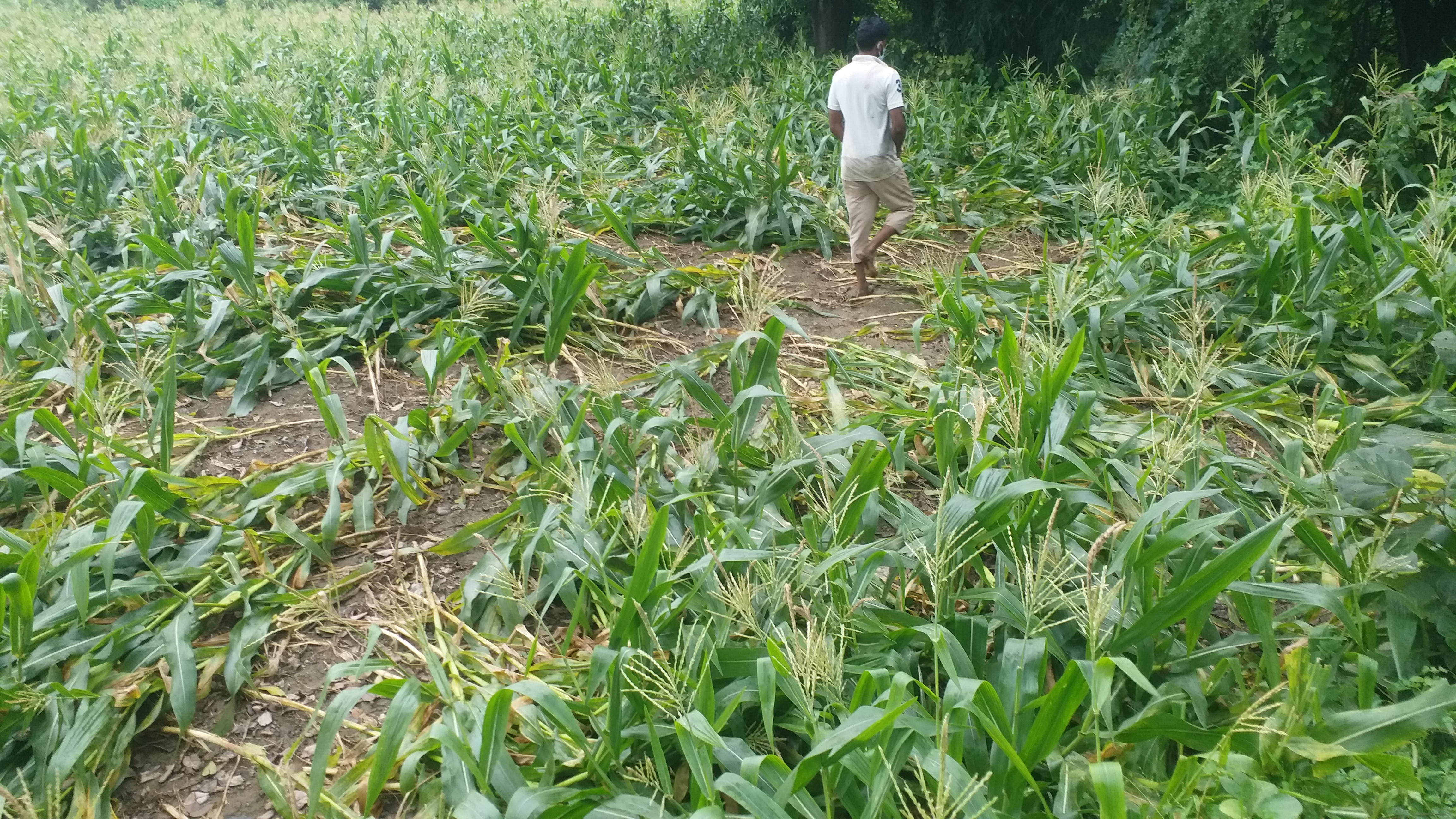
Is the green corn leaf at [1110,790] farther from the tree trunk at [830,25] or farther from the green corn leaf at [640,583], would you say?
the tree trunk at [830,25]

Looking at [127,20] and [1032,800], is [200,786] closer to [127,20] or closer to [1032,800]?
[1032,800]

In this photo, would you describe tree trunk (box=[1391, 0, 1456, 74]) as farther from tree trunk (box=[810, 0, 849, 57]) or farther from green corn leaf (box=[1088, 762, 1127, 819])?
green corn leaf (box=[1088, 762, 1127, 819])

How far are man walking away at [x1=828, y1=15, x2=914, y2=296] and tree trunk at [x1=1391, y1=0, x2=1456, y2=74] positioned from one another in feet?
14.1

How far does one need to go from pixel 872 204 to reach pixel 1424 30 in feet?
15.4

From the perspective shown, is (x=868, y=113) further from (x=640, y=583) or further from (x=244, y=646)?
(x=244, y=646)

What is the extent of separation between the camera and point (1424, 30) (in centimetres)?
633

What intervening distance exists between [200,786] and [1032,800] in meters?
2.16

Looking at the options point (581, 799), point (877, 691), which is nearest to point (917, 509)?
point (877, 691)

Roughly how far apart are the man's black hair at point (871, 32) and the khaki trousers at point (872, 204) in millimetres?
751

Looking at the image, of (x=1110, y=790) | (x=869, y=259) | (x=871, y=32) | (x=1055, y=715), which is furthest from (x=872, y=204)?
(x=1110, y=790)

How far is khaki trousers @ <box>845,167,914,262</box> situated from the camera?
5180mm

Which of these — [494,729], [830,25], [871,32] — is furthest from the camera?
[830,25]

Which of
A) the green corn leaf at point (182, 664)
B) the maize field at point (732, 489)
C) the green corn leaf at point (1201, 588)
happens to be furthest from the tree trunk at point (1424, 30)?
the green corn leaf at point (182, 664)

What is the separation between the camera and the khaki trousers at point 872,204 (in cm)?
518
